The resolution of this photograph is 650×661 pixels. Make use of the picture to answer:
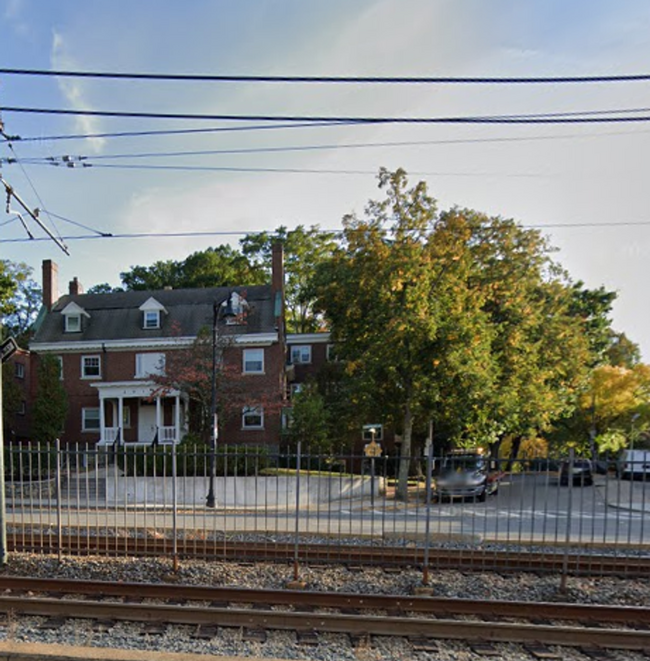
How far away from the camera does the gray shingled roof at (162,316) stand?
91.5 feet

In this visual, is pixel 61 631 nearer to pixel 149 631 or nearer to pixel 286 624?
pixel 149 631

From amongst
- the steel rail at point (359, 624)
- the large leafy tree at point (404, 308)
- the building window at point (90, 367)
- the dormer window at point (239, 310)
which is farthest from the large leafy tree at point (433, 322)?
the building window at point (90, 367)

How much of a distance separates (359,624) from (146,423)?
23852 mm

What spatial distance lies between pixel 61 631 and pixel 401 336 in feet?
44.8

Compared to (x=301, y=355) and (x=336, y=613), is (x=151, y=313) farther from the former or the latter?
(x=336, y=613)

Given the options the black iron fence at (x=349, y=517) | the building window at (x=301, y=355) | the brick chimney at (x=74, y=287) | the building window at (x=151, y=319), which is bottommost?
the black iron fence at (x=349, y=517)

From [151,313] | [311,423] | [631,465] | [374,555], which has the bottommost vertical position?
[311,423]

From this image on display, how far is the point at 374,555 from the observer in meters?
8.62

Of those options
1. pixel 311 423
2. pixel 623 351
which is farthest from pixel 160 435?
pixel 623 351

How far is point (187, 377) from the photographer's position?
66.8 feet

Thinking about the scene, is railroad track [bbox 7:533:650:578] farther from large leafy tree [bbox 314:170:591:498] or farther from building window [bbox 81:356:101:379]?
building window [bbox 81:356:101:379]

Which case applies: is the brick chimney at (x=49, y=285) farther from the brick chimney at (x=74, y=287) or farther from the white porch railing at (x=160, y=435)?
the white porch railing at (x=160, y=435)

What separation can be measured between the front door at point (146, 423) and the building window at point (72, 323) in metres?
6.20

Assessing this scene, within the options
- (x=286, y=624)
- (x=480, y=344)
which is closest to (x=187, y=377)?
(x=480, y=344)
